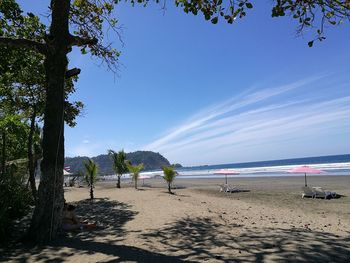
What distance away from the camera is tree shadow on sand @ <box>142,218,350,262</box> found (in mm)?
5969

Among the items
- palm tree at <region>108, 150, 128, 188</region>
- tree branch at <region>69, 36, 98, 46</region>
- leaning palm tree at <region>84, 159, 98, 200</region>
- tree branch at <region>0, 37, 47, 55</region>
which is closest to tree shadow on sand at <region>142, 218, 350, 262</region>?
tree branch at <region>69, 36, 98, 46</region>

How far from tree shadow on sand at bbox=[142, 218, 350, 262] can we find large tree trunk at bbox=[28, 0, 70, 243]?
214 cm

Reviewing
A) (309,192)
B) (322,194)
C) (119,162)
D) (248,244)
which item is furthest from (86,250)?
(119,162)

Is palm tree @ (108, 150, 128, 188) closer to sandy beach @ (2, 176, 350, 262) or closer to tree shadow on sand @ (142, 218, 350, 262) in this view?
sandy beach @ (2, 176, 350, 262)

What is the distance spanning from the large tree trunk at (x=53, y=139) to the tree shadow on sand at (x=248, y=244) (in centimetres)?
214

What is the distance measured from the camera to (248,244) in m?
6.92

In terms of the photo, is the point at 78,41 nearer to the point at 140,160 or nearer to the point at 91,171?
the point at 91,171

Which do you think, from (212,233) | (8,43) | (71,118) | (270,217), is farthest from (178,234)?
(71,118)

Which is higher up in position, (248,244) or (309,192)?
(309,192)

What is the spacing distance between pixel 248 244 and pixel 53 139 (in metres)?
4.66

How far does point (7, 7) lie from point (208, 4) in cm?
639

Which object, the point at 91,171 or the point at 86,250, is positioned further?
the point at 91,171

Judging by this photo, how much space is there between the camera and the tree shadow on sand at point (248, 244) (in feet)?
19.6

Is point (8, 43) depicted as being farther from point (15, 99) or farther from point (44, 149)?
point (15, 99)
